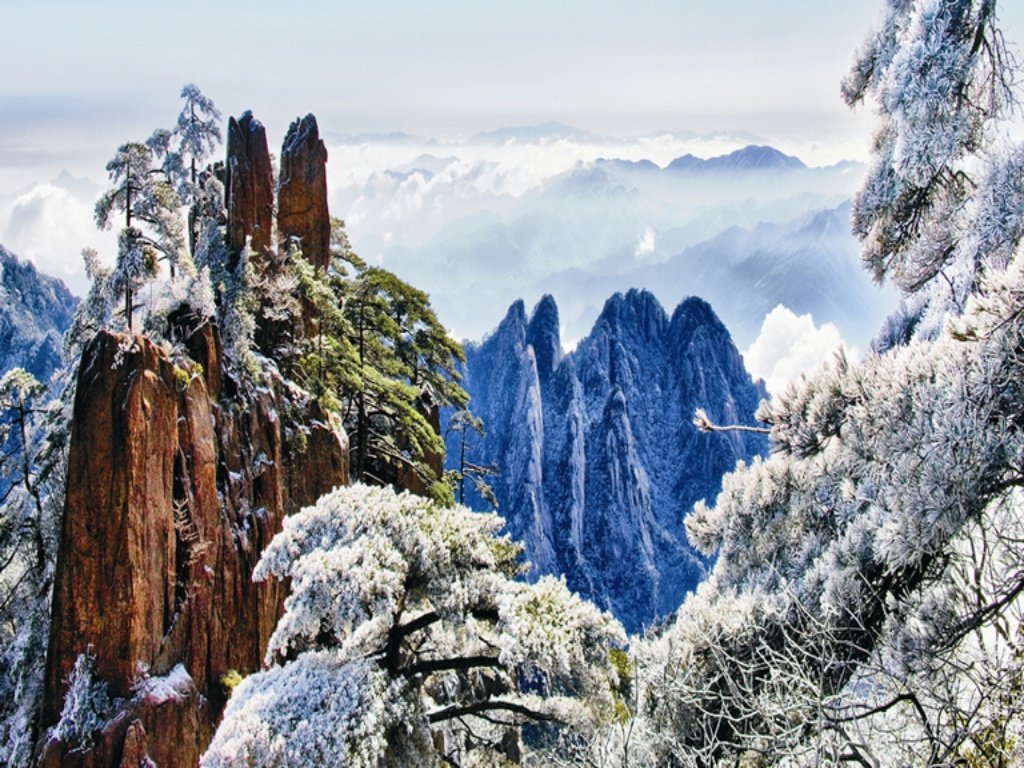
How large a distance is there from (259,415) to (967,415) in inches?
478

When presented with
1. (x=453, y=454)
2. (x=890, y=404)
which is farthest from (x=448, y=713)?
(x=453, y=454)

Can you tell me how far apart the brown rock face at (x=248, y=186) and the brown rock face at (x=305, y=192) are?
165 cm

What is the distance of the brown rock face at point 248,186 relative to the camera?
16203 mm

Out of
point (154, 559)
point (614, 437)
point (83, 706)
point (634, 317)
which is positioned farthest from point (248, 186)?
point (634, 317)

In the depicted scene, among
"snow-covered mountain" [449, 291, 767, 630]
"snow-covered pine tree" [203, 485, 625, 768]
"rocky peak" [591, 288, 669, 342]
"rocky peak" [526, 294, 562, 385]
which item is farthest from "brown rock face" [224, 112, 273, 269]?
"rocky peak" [591, 288, 669, 342]

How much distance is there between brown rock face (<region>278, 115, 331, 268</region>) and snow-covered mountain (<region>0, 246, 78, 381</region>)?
176 ft

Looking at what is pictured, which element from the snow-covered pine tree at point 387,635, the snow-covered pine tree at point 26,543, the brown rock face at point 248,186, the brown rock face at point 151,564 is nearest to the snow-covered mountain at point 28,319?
the brown rock face at point 248,186

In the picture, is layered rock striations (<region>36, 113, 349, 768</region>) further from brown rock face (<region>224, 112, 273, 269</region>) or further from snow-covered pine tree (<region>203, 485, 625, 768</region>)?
snow-covered pine tree (<region>203, 485, 625, 768</region>)

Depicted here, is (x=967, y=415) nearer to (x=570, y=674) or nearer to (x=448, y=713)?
(x=570, y=674)

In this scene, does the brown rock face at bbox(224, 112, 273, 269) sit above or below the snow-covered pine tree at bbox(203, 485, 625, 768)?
above

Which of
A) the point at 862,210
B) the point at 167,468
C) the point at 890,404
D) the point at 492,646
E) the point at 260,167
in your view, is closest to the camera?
the point at 890,404

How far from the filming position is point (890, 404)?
379 centimetres

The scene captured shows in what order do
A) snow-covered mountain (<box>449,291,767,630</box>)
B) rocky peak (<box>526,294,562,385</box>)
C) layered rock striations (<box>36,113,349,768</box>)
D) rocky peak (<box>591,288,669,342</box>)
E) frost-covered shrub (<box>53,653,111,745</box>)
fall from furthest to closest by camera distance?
rocky peak (<box>591,288,669,342</box>) → rocky peak (<box>526,294,562,385</box>) → snow-covered mountain (<box>449,291,767,630</box>) → layered rock striations (<box>36,113,349,768</box>) → frost-covered shrub (<box>53,653,111,745</box>)

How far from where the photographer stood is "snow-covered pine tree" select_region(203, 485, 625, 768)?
18.0ft
